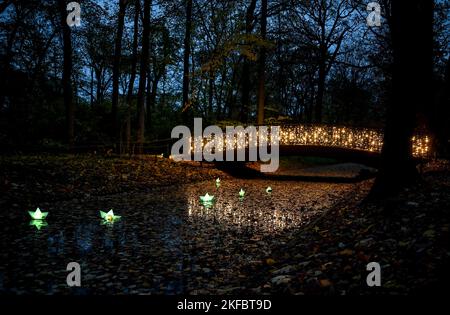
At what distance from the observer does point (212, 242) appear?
7.69 meters

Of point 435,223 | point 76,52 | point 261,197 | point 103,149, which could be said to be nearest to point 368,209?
point 435,223

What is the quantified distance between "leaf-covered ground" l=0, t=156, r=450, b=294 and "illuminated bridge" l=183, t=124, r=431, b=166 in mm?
8693

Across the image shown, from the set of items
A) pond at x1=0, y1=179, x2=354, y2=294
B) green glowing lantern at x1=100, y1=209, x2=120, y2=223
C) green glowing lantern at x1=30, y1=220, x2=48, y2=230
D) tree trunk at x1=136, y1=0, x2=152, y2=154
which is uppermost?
tree trunk at x1=136, y1=0, x2=152, y2=154

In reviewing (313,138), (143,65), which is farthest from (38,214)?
(313,138)

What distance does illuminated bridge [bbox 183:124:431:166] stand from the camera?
20.7 meters

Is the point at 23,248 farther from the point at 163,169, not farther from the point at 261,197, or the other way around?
the point at 163,169

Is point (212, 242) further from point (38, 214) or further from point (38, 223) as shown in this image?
point (38, 214)

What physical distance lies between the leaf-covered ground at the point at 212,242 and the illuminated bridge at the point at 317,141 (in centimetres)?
869

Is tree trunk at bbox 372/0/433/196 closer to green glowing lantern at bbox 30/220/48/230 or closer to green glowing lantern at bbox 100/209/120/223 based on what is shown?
green glowing lantern at bbox 100/209/120/223

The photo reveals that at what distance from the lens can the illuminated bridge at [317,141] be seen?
67.8 feet

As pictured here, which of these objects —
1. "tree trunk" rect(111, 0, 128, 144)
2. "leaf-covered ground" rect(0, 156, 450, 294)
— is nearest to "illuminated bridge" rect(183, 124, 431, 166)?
"tree trunk" rect(111, 0, 128, 144)

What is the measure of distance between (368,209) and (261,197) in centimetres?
611

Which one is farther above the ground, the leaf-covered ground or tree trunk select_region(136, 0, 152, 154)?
tree trunk select_region(136, 0, 152, 154)

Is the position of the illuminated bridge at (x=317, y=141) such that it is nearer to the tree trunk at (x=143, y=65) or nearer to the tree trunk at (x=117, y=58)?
the tree trunk at (x=143, y=65)
